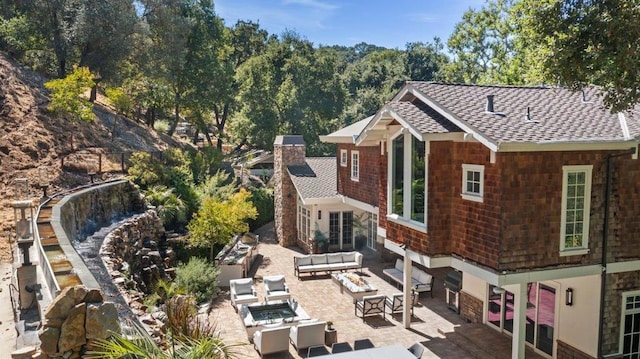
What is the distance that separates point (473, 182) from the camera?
1005 cm

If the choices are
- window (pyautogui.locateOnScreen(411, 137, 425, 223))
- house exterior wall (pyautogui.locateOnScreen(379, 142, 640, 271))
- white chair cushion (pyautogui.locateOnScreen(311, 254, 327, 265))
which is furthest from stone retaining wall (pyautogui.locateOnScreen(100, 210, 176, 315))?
house exterior wall (pyautogui.locateOnScreen(379, 142, 640, 271))

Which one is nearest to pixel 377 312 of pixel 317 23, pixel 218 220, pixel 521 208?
pixel 521 208

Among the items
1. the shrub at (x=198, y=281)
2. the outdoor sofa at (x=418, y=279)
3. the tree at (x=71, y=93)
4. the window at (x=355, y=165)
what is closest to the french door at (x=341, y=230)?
the window at (x=355, y=165)

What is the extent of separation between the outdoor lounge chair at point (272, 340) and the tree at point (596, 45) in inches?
356

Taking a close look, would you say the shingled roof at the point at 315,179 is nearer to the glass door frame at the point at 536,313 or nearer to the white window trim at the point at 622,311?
the glass door frame at the point at 536,313

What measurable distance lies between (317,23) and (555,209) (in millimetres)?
41137

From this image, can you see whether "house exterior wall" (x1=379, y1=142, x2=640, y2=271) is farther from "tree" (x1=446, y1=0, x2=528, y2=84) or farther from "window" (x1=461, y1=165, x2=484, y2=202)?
"tree" (x1=446, y1=0, x2=528, y2=84)

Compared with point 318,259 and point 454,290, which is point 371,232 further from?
point 454,290

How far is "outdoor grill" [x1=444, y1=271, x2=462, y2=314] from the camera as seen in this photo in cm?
1388

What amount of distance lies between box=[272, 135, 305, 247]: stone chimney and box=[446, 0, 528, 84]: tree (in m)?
16.0

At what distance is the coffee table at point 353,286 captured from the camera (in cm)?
1461

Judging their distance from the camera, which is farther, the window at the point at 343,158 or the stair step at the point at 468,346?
the window at the point at 343,158

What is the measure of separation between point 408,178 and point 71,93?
18.2m

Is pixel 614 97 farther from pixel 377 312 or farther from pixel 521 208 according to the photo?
pixel 377 312
